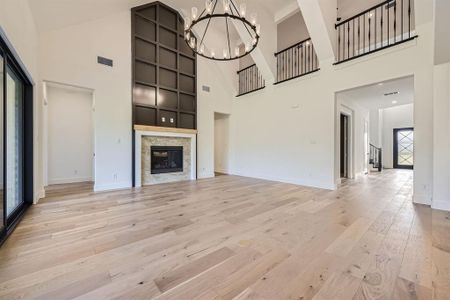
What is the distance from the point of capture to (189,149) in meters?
6.29

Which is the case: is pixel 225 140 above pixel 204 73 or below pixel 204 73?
below

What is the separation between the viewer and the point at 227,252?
192 centimetres

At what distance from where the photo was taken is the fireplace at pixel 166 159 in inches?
221

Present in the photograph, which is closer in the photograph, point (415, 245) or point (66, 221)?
point (415, 245)

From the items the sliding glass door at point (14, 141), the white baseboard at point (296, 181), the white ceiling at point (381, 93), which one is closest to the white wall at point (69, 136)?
the sliding glass door at point (14, 141)

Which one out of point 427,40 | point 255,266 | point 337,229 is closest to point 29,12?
point 255,266

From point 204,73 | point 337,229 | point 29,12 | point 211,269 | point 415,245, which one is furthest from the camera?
point 204,73

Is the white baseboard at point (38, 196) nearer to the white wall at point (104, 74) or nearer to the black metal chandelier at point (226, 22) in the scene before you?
the white wall at point (104, 74)

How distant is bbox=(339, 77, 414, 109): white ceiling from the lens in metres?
4.69

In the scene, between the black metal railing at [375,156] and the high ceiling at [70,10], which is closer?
the high ceiling at [70,10]

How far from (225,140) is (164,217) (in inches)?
211

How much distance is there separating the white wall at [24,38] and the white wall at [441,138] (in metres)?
5.88

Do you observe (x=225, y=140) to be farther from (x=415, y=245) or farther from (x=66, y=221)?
(x=415, y=245)

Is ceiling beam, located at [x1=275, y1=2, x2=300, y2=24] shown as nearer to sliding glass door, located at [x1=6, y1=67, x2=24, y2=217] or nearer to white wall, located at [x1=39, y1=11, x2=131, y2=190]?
white wall, located at [x1=39, y1=11, x2=131, y2=190]
